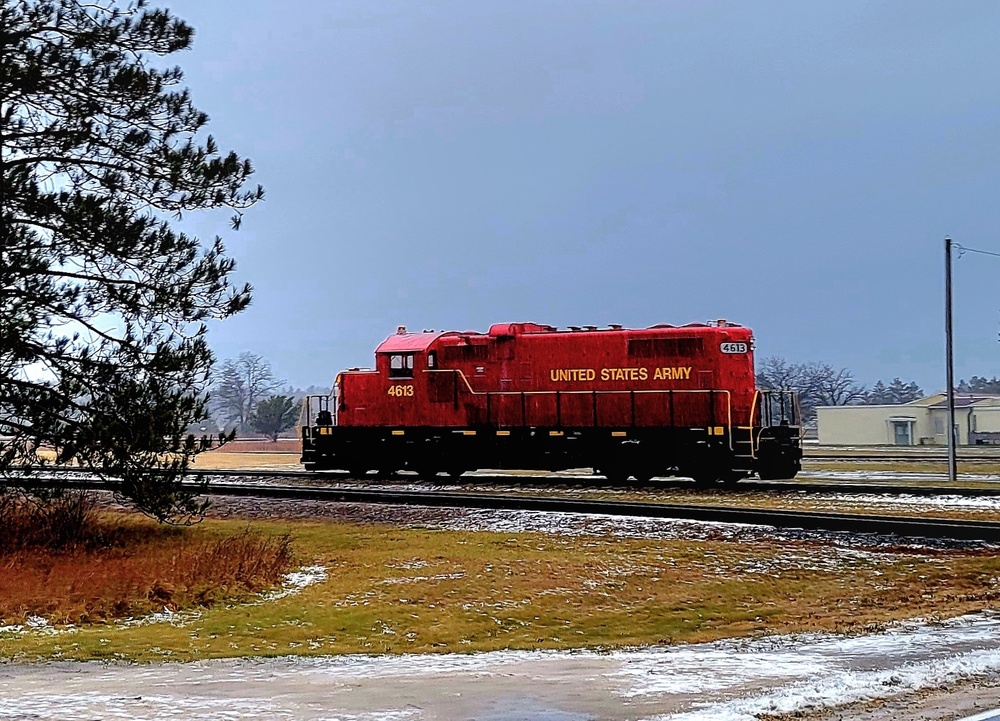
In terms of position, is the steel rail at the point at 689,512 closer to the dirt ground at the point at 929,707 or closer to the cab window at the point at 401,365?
the cab window at the point at 401,365

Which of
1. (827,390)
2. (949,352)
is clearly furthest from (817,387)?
(949,352)

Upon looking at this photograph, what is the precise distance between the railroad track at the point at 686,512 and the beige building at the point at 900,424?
5589 cm

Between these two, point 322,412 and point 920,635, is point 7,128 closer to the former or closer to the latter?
point 920,635

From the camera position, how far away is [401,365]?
110ft

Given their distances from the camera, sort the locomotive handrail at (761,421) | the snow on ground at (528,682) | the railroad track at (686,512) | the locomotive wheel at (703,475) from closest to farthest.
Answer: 1. the snow on ground at (528,682)
2. the railroad track at (686,512)
3. the locomotive handrail at (761,421)
4. the locomotive wheel at (703,475)

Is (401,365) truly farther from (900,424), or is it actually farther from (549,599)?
(900,424)

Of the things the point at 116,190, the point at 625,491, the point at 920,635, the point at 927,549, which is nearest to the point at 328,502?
the point at 625,491

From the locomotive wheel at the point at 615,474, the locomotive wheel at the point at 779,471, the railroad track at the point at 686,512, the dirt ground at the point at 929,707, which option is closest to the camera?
the dirt ground at the point at 929,707

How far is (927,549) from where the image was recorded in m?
16.8

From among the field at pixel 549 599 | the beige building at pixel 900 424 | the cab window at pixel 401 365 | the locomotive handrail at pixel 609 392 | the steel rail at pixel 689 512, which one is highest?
the cab window at pixel 401 365

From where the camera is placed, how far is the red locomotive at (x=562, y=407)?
97.0 ft

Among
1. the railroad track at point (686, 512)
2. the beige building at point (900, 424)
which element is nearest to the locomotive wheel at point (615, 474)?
the railroad track at point (686, 512)

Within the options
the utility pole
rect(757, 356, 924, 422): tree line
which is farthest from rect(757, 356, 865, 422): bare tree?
the utility pole

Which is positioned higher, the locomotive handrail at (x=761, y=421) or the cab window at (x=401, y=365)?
the cab window at (x=401, y=365)
